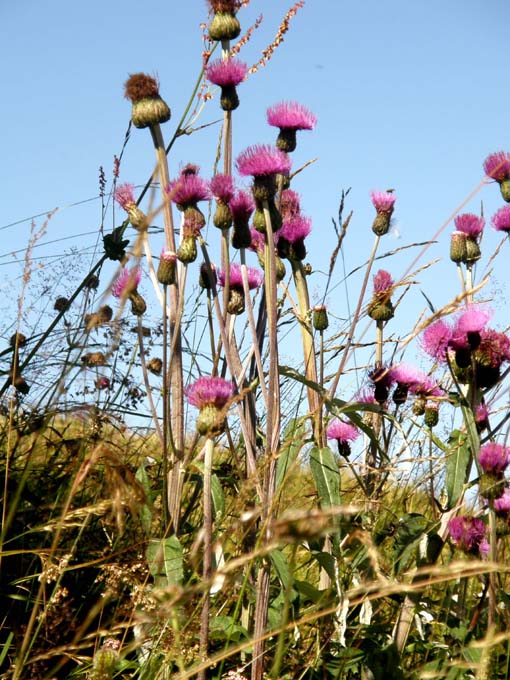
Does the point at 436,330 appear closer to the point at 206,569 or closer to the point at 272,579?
the point at 272,579

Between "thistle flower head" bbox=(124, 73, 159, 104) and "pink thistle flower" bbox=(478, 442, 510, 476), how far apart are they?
124 cm

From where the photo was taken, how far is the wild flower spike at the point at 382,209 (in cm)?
274

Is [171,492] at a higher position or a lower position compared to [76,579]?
higher

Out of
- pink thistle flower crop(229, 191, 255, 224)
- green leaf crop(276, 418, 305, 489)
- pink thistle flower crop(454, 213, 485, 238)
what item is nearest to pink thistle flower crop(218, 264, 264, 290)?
pink thistle flower crop(229, 191, 255, 224)

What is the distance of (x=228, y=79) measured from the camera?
249 centimetres

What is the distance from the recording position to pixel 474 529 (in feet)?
7.30

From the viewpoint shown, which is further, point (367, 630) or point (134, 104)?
point (134, 104)

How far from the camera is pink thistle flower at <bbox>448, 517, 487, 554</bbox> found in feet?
7.10

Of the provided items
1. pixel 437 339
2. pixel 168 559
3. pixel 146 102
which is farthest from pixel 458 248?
pixel 168 559

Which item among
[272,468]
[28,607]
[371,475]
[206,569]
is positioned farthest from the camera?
[371,475]

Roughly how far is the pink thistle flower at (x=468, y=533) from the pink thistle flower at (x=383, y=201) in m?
1.01

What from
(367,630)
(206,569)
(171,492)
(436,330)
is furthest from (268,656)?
(436,330)

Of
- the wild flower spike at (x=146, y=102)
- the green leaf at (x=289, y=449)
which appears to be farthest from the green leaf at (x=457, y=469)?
the wild flower spike at (x=146, y=102)

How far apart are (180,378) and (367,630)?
772mm
